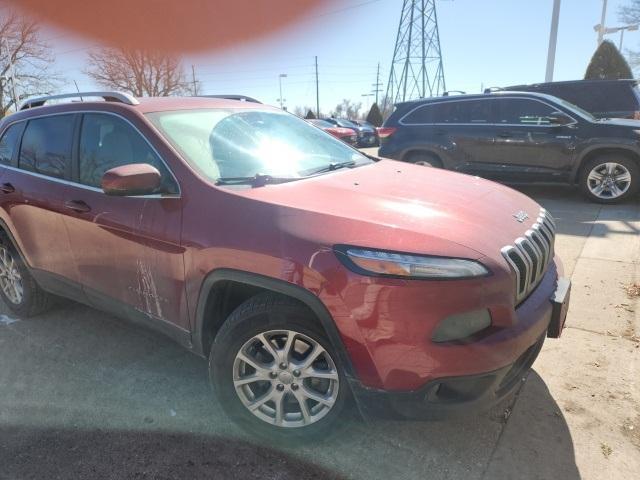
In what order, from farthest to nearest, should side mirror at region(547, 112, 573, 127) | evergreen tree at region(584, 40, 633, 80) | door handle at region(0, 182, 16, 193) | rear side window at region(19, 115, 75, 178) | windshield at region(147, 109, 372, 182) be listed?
1. evergreen tree at region(584, 40, 633, 80)
2. side mirror at region(547, 112, 573, 127)
3. door handle at region(0, 182, 16, 193)
4. rear side window at region(19, 115, 75, 178)
5. windshield at region(147, 109, 372, 182)

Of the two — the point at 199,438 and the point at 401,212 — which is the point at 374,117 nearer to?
the point at 401,212

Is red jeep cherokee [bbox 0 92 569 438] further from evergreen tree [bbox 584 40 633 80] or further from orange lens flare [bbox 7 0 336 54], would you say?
evergreen tree [bbox 584 40 633 80]

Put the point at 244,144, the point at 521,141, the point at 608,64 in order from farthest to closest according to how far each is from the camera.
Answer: the point at 608,64 < the point at 521,141 < the point at 244,144

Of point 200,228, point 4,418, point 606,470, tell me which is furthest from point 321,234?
point 4,418

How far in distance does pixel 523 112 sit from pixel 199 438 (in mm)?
7379

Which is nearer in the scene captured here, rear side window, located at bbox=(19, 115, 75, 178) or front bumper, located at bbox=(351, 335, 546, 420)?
front bumper, located at bbox=(351, 335, 546, 420)

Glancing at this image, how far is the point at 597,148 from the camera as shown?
23.9 ft

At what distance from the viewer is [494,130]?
798 centimetres

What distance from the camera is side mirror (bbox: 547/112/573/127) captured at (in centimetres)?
746

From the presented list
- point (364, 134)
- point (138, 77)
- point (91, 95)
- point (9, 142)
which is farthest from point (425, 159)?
point (138, 77)

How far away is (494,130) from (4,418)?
7640 millimetres

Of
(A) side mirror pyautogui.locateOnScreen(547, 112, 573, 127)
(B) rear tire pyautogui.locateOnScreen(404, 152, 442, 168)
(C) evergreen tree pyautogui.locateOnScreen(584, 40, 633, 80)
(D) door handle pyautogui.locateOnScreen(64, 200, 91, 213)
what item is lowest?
(B) rear tire pyautogui.locateOnScreen(404, 152, 442, 168)

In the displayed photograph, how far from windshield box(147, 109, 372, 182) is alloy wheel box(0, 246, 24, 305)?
218cm

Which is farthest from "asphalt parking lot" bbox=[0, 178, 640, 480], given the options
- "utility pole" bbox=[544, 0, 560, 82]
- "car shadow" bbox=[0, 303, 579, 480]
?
"utility pole" bbox=[544, 0, 560, 82]
